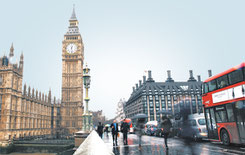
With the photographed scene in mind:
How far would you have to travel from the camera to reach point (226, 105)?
12.5 m

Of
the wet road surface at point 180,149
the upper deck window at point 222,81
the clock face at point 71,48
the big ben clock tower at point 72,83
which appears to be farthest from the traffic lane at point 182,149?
the clock face at point 71,48

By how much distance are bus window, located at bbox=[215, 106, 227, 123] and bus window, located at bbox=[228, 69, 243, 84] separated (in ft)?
6.58

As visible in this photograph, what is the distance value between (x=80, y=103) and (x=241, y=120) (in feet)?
221

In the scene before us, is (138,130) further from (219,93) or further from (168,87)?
(168,87)

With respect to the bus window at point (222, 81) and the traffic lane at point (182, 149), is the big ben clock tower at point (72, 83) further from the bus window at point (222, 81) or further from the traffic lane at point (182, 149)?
the bus window at point (222, 81)

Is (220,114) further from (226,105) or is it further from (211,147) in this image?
(211,147)

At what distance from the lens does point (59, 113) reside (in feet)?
244

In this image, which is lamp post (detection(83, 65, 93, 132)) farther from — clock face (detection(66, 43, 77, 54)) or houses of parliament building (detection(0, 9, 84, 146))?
clock face (detection(66, 43, 77, 54))

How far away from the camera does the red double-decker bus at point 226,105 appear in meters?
11.4

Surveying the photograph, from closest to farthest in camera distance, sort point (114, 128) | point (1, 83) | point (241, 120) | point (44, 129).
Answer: point (241, 120), point (114, 128), point (1, 83), point (44, 129)

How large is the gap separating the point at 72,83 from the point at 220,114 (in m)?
67.6

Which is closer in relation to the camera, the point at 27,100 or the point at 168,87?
the point at 27,100

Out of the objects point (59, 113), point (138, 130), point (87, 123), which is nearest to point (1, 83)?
point (59, 113)

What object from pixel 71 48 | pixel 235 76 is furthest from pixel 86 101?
pixel 71 48
